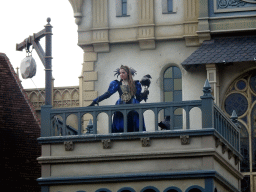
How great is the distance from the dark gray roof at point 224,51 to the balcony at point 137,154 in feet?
27.7

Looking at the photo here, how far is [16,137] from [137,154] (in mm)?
8363

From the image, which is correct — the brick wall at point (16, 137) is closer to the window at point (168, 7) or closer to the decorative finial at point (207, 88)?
→ the window at point (168, 7)

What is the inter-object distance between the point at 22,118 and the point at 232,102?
718 centimetres

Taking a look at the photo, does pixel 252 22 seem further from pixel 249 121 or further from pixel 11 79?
pixel 11 79

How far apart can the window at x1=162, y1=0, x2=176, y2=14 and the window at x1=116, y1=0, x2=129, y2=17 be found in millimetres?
1383

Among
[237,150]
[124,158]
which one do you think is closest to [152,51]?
[237,150]

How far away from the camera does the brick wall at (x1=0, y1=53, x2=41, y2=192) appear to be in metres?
26.6

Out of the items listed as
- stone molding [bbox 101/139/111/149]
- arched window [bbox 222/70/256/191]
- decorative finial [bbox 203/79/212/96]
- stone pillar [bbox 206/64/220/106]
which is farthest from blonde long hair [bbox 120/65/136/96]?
arched window [bbox 222/70/256/191]

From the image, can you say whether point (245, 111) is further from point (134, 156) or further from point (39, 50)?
point (134, 156)

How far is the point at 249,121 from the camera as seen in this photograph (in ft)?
98.2

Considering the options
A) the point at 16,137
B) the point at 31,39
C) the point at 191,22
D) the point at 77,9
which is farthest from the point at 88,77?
the point at 31,39

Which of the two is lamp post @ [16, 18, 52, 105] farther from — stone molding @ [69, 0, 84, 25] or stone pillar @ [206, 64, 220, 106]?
stone molding @ [69, 0, 84, 25]

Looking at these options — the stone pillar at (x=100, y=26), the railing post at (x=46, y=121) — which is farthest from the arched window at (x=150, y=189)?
the stone pillar at (x=100, y=26)

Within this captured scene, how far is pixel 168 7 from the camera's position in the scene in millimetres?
31641
